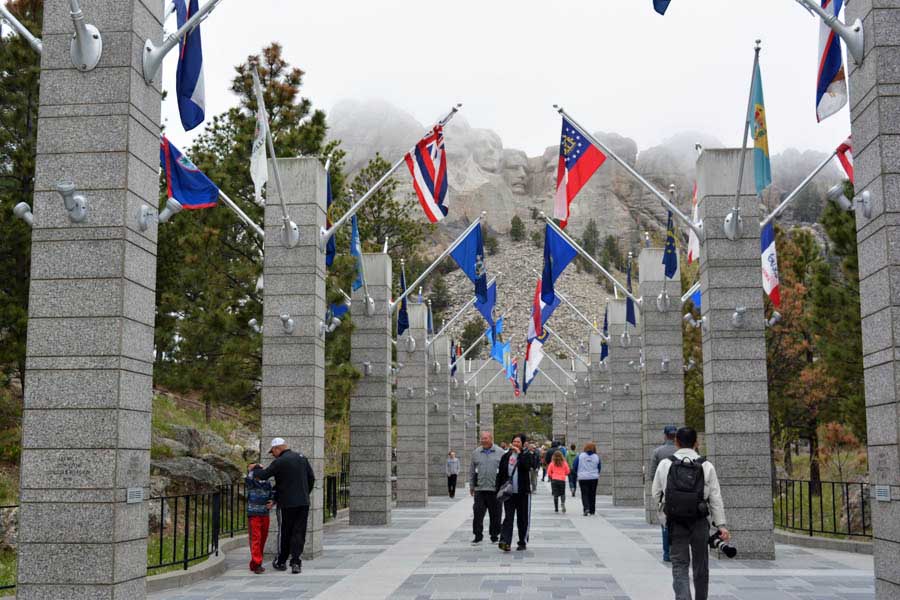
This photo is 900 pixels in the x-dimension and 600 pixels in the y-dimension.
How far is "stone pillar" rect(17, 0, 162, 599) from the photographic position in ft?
31.0

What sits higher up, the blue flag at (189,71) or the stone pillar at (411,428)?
the blue flag at (189,71)

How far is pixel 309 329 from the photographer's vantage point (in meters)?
17.0

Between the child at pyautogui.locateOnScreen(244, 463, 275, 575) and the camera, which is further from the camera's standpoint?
the child at pyautogui.locateOnScreen(244, 463, 275, 575)

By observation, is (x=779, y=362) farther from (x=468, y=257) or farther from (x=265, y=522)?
(x=265, y=522)

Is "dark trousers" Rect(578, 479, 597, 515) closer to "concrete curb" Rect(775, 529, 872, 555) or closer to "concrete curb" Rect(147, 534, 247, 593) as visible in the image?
"concrete curb" Rect(775, 529, 872, 555)

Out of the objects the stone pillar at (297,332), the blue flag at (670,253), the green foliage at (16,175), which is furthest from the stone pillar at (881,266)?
the green foliage at (16,175)

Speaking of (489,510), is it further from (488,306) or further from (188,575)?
(488,306)

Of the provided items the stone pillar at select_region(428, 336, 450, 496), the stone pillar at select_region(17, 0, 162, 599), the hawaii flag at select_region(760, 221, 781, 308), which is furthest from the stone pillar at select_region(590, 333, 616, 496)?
the stone pillar at select_region(17, 0, 162, 599)

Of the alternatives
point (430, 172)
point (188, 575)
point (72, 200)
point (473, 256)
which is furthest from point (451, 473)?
point (72, 200)

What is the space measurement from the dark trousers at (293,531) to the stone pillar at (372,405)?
27.6ft

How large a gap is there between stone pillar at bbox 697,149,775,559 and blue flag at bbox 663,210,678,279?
341 cm

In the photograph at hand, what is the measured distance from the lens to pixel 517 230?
176 m

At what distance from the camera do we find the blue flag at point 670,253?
68.7ft

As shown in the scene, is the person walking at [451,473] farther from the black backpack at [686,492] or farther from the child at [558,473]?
the black backpack at [686,492]
